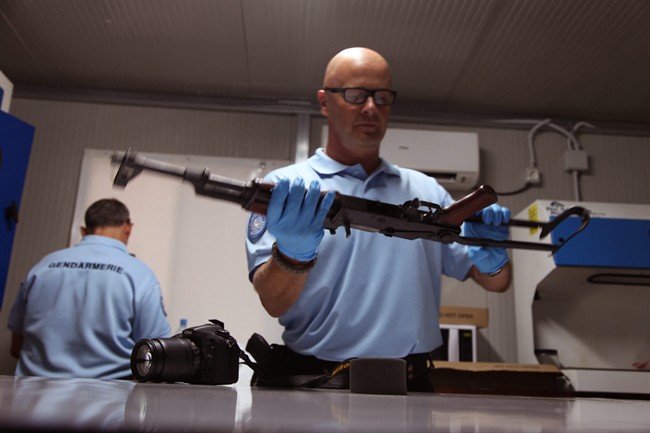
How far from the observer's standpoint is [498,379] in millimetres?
2443

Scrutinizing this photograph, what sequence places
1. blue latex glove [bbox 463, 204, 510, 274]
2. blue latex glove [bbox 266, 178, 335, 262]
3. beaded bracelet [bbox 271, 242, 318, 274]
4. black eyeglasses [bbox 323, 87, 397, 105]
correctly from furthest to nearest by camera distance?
black eyeglasses [bbox 323, 87, 397, 105] → blue latex glove [bbox 463, 204, 510, 274] → beaded bracelet [bbox 271, 242, 318, 274] → blue latex glove [bbox 266, 178, 335, 262]

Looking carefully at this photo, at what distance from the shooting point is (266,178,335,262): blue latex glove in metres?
1.01

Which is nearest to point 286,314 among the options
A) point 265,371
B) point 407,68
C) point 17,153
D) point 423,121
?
point 265,371

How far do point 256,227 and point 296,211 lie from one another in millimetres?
281

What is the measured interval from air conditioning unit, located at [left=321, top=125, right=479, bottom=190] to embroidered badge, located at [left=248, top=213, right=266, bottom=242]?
1.73 m

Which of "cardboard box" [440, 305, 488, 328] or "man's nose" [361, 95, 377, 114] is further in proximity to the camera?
"cardboard box" [440, 305, 488, 328]

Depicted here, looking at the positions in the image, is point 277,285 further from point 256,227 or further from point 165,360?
point 165,360

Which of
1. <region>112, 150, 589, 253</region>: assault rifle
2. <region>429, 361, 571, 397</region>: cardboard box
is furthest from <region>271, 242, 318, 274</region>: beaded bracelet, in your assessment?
<region>429, 361, 571, 397</region>: cardboard box

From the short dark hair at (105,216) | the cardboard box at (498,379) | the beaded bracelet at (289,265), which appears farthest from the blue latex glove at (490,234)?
the short dark hair at (105,216)

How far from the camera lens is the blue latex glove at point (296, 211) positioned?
1.01 m

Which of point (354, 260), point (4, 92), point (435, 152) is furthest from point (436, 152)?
point (4, 92)

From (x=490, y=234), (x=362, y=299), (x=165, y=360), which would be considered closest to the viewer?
(x=165, y=360)

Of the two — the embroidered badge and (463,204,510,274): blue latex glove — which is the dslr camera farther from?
(463,204,510,274): blue latex glove

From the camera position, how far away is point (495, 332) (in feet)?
9.64
